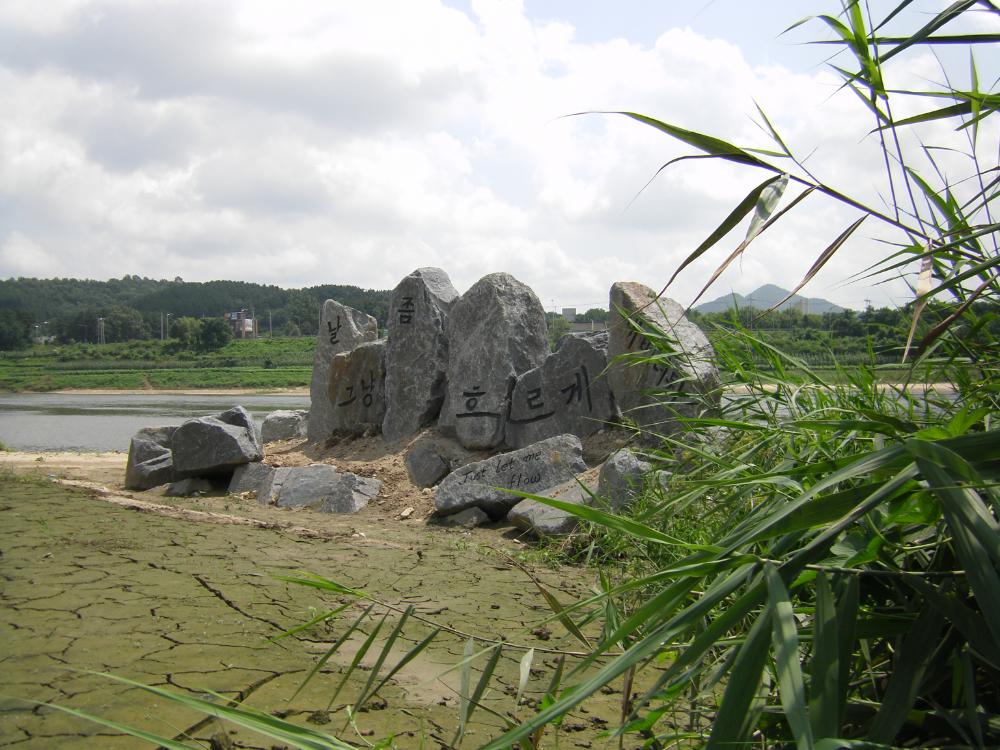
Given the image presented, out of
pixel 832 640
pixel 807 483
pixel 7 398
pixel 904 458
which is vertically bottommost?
pixel 7 398

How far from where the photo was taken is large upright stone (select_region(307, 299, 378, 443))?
11.3 metres

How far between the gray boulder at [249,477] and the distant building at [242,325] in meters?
55.8

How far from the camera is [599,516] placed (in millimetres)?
1298

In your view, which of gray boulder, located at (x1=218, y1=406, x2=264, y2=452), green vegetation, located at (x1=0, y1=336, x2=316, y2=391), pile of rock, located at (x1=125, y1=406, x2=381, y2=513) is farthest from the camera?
green vegetation, located at (x1=0, y1=336, x2=316, y2=391)

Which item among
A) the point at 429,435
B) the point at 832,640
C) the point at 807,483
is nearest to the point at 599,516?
the point at 832,640

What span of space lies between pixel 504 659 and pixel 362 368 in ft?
23.7

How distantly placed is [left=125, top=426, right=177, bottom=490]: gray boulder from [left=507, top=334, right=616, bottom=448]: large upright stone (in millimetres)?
Result: 3841

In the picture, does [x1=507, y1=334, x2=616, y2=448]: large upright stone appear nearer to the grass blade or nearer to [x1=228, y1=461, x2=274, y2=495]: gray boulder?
[x1=228, y1=461, x2=274, y2=495]: gray boulder

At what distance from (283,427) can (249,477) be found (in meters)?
3.57

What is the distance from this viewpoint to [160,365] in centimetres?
4891

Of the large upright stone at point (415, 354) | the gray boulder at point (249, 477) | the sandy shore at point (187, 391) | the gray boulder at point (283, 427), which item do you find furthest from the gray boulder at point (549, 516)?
the sandy shore at point (187, 391)

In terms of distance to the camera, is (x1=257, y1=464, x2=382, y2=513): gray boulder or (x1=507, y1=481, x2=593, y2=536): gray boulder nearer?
(x1=507, y1=481, x2=593, y2=536): gray boulder

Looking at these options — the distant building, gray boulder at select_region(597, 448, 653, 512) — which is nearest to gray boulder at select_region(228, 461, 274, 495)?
gray boulder at select_region(597, 448, 653, 512)

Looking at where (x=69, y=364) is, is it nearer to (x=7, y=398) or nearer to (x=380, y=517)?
(x=7, y=398)
